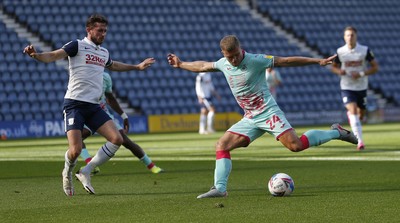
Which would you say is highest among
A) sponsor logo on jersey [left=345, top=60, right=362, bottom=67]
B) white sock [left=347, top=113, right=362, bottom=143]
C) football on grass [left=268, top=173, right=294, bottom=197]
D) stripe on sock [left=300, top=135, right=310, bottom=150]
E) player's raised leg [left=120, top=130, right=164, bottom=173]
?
stripe on sock [left=300, top=135, right=310, bottom=150]

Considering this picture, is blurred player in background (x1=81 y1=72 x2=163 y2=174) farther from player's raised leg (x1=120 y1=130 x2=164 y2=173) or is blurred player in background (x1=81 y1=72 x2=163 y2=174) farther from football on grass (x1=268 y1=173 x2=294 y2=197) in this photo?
football on grass (x1=268 y1=173 x2=294 y2=197)

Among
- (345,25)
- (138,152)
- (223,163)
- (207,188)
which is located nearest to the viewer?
(223,163)

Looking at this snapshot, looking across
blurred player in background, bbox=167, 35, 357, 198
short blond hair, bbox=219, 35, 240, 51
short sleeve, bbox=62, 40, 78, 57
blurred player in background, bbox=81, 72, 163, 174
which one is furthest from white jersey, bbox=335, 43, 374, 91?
short blond hair, bbox=219, 35, 240, 51

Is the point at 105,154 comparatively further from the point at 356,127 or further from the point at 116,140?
the point at 356,127

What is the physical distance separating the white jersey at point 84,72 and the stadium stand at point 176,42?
2181cm

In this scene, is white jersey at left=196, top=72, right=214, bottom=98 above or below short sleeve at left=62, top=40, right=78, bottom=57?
below

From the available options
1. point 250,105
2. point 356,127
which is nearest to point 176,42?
point 356,127

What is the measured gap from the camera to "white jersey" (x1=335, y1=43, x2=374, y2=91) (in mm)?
19844

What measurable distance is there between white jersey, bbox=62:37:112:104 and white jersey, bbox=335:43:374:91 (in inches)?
358

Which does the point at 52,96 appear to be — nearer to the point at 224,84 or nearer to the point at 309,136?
the point at 224,84

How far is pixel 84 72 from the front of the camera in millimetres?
11656

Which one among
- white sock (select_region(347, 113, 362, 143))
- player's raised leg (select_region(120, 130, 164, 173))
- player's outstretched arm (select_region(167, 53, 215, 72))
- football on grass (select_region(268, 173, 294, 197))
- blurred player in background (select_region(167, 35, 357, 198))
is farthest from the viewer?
white sock (select_region(347, 113, 362, 143))

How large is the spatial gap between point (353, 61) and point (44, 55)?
1052 cm

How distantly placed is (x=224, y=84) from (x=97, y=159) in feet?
90.1
